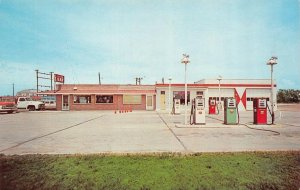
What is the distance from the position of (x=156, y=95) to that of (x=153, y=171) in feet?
118

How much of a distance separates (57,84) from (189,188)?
144 ft

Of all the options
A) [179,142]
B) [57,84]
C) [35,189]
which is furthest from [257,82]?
[35,189]

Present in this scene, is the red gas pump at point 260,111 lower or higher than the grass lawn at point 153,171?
higher

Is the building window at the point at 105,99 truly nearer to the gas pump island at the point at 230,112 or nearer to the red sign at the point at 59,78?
the red sign at the point at 59,78

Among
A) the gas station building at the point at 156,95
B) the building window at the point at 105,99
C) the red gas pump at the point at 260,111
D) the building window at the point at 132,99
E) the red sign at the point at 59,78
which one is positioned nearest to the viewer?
the red gas pump at the point at 260,111

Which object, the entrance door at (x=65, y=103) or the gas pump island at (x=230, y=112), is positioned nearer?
the gas pump island at (x=230, y=112)

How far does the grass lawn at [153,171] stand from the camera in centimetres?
629

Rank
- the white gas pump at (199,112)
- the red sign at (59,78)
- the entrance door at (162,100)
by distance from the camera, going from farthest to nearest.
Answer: the red sign at (59,78) → the entrance door at (162,100) → the white gas pump at (199,112)

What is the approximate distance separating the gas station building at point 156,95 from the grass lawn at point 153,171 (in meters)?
34.3

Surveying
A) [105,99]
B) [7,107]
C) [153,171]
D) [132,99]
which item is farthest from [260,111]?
[7,107]

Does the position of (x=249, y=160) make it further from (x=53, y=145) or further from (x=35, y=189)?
(x=53, y=145)

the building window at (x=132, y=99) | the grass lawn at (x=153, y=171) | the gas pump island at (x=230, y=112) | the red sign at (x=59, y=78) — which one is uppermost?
the red sign at (x=59, y=78)

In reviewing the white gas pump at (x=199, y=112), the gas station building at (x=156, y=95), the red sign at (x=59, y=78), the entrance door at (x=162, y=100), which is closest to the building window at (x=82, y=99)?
the gas station building at (x=156, y=95)

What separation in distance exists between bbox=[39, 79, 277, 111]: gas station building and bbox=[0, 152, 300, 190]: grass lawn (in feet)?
112
